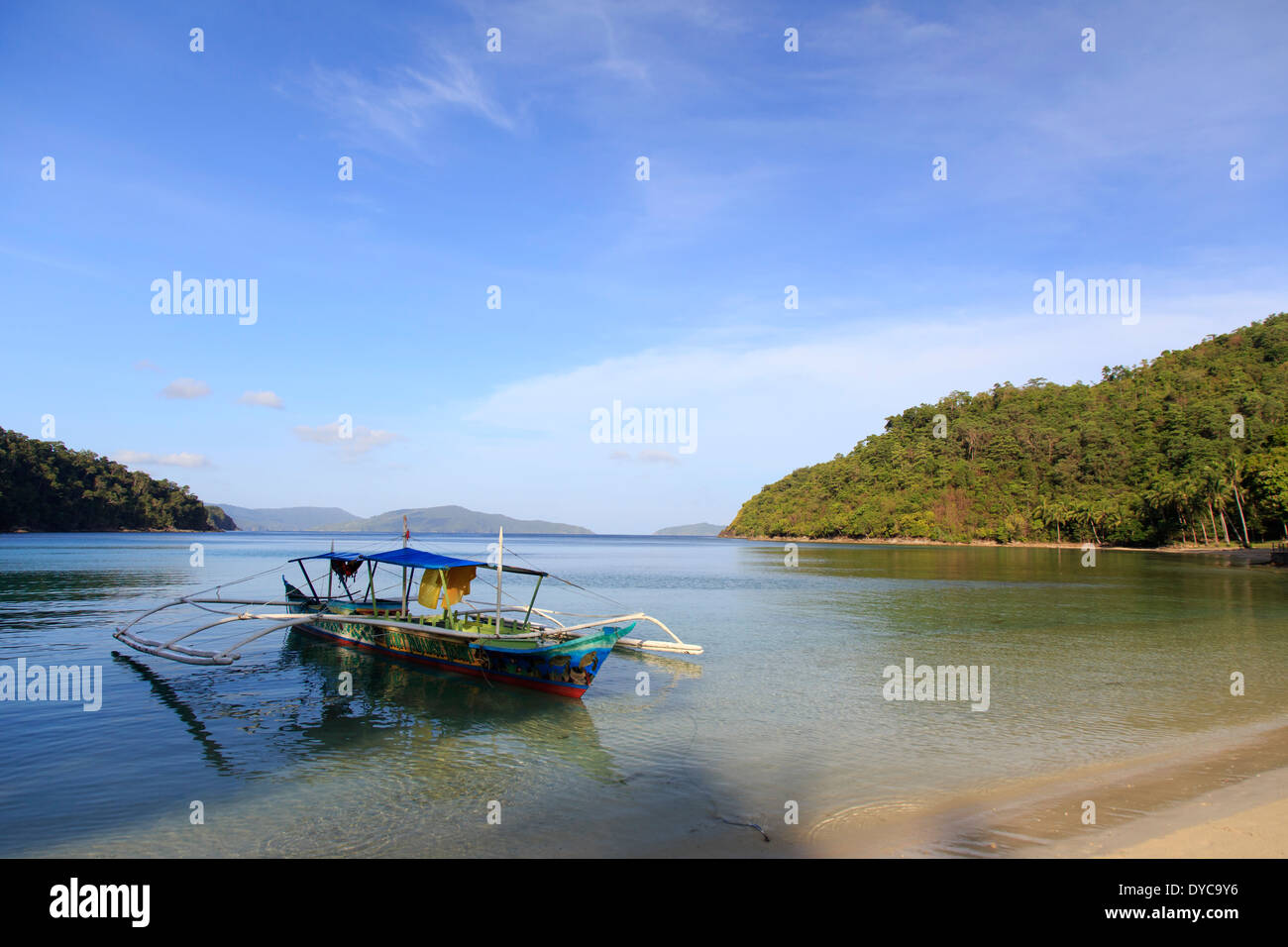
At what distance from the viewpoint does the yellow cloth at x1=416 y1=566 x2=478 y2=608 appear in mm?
17328

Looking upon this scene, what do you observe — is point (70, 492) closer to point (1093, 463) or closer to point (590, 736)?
point (590, 736)

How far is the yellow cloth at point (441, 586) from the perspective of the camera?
1733 cm

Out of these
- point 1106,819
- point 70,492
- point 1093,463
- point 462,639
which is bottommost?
point 1106,819

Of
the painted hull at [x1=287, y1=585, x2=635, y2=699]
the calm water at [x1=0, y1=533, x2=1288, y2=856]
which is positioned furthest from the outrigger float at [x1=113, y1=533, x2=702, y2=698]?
the calm water at [x1=0, y1=533, x2=1288, y2=856]

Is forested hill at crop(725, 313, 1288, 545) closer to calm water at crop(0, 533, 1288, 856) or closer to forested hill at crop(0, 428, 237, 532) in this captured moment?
calm water at crop(0, 533, 1288, 856)

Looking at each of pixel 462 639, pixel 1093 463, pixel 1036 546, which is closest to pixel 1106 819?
pixel 462 639

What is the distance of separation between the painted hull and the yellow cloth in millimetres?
790

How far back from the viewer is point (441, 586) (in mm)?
17578

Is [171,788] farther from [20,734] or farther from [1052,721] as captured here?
[1052,721]

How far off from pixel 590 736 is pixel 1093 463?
388ft

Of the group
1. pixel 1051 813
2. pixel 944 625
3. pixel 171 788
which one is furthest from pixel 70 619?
pixel 944 625

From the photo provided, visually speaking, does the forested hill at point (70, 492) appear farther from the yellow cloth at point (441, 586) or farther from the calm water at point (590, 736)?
the yellow cloth at point (441, 586)
